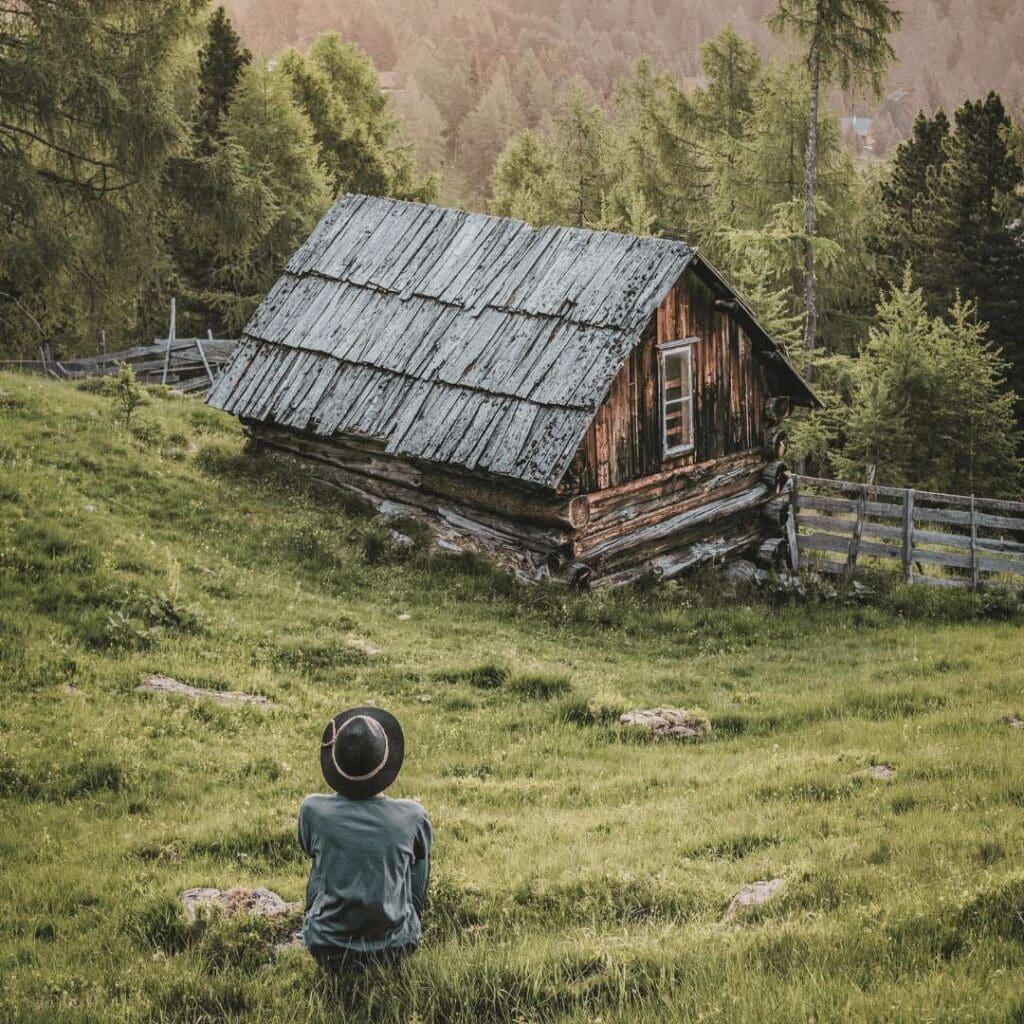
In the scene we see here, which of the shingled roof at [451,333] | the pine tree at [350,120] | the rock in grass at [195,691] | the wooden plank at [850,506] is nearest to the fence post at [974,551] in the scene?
the wooden plank at [850,506]

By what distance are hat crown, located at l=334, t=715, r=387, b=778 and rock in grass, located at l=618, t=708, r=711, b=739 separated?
21.3ft

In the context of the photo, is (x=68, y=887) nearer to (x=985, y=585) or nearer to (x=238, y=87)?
(x=985, y=585)

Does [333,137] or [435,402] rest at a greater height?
[333,137]

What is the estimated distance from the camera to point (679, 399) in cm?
1869

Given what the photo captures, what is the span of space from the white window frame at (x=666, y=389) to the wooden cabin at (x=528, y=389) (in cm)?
4

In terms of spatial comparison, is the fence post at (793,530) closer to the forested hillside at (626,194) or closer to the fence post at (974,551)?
the fence post at (974,551)

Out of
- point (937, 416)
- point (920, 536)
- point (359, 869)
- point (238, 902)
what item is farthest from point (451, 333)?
point (359, 869)

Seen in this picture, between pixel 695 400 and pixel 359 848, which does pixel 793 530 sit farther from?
pixel 359 848

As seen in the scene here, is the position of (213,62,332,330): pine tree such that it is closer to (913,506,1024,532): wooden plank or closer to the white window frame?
the white window frame

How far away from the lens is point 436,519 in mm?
18922

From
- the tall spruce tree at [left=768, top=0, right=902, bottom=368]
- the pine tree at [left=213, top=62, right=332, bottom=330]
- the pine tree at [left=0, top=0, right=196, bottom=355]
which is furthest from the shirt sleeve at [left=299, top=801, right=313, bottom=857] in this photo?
the pine tree at [left=213, top=62, right=332, bottom=330]

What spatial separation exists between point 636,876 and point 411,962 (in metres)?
2.15

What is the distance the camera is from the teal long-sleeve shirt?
Answer: 219 inches

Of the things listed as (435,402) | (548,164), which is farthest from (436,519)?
(548,164)
